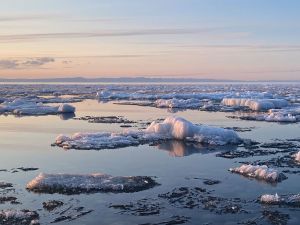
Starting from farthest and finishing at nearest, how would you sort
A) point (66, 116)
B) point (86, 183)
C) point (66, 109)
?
point (66, 109) → point (66, 116) → point (86, 183)

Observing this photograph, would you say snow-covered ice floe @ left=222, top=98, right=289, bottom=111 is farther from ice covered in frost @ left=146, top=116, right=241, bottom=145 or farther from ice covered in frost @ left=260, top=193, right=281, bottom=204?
ice covered in frost @ left=260, top=193, right=281, bottom=204

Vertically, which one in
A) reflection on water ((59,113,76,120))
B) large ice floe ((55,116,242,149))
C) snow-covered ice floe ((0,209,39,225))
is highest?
large ice floe ((55,116,242,149))

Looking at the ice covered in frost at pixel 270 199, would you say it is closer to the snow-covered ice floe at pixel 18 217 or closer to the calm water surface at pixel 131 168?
the calm water surface at pixel 131 168

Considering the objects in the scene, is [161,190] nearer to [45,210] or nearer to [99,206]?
[99,206]

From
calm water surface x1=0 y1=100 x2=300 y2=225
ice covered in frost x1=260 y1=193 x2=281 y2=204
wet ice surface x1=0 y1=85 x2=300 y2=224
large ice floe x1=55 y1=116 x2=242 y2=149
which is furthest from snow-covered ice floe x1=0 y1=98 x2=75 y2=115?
ice covered in frost x1=260 y1=193 x2=281 y2=204

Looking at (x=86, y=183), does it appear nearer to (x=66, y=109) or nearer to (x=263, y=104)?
(x=66, y=109)

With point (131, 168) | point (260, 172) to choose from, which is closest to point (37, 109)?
point (131, 168)
